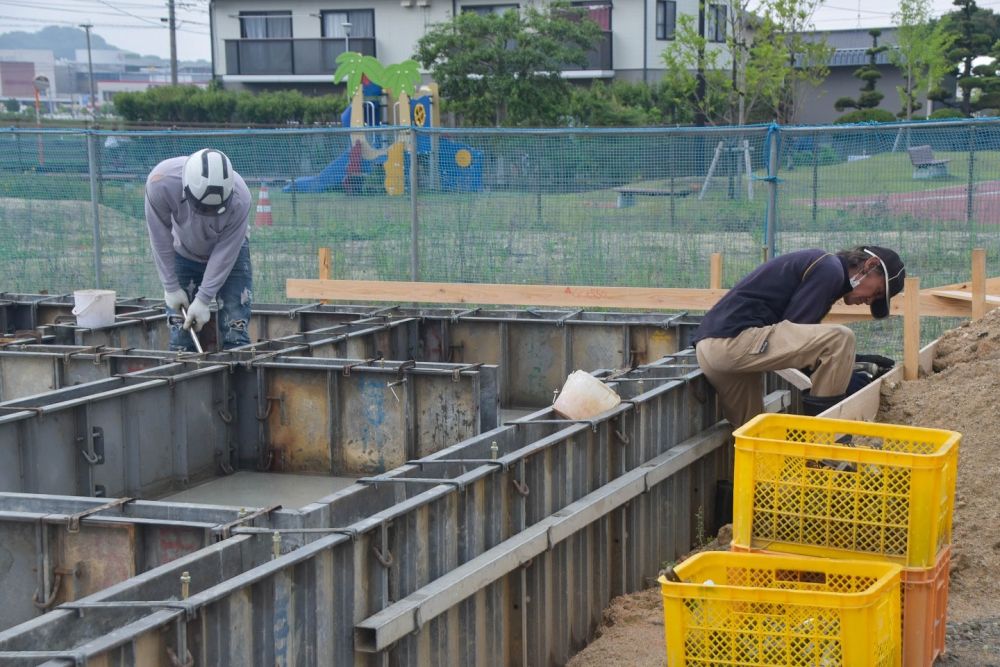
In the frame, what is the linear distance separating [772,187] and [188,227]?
5839mm

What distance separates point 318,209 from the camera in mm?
15422

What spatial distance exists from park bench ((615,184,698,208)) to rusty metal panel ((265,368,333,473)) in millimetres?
6232

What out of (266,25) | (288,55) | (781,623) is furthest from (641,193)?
(266,25)

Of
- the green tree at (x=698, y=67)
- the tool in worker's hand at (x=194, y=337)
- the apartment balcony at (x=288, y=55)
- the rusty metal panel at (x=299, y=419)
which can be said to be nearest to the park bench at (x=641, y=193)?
the tool in worker's hand at (x=194, y=337)

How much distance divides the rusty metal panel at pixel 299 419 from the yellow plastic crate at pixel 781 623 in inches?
173

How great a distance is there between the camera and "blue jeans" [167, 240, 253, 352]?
1024cm

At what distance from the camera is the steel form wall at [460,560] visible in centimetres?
437

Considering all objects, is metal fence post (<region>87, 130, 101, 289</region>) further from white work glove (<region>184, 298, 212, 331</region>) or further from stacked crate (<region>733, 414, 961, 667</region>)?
stacked crate (<region>733, 414, 961, 667</region>)

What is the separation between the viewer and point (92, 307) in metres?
10.8

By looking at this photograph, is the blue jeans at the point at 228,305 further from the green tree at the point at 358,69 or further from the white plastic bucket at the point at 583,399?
the green tree at the point at 358,69

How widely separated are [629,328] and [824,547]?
5.40 meters

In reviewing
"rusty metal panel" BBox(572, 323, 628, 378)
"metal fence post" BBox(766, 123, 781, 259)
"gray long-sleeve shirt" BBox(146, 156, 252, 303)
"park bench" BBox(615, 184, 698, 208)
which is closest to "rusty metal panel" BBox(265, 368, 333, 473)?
"gray long-sleeve shirt" BBox(146, 156, 252, 303)

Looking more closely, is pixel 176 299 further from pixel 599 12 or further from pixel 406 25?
pixel 406 25

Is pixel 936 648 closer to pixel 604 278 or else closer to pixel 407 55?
pixel 604 278
